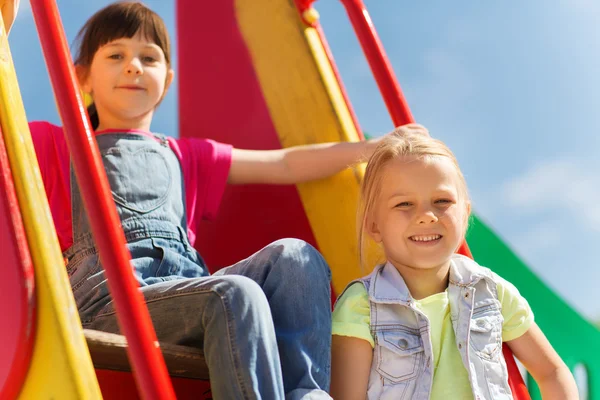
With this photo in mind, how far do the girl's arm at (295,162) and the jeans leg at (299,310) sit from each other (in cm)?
48

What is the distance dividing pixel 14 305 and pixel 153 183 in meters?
0.54

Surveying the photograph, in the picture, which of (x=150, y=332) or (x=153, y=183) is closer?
(x=150, y=332)

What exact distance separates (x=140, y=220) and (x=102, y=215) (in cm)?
52

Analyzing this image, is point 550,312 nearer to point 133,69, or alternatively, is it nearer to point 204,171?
point 204,171

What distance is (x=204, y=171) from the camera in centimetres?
176

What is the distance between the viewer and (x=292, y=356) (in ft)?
3.75

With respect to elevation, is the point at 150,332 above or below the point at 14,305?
below

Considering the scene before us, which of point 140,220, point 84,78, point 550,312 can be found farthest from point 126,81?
point 550,312

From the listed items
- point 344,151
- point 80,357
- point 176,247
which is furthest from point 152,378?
point 344,151

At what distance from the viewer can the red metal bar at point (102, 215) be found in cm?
94

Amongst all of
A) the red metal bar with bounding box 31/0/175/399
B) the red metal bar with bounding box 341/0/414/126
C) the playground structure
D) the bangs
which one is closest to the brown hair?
the bangs

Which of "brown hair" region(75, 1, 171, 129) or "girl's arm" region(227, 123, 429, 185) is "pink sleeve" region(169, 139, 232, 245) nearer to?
"girl's arm" region(227, 123, 429, 185)

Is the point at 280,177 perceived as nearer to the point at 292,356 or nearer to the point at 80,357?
the point at 292,356

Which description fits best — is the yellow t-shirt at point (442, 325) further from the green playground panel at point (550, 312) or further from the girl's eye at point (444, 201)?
the green playground panel at point (550, 312)
